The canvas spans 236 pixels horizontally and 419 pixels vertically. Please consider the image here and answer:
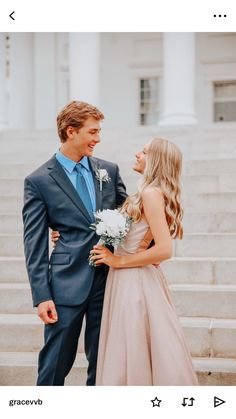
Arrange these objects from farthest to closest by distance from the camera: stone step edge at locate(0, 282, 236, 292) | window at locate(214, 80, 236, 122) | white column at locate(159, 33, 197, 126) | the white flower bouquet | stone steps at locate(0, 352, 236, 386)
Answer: window at locate(214, 80, 236, 122)
white column at locate(159, 33, 197, 126)
stone step edge at locate(0, 282, 236, 292)
stone steps at locate(0, 352, 236, 386)
the white flower bouquet

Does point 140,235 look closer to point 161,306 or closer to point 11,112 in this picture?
point 161,306

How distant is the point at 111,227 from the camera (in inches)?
105

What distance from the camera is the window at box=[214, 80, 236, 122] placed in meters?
14.1

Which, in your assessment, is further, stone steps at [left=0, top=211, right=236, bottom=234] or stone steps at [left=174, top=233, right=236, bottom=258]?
stone steps at [left=0, top=211, right=236, bottom=234]

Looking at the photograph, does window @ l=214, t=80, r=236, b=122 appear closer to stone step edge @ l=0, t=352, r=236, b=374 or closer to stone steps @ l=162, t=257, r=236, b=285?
stone steps @ l=162, t=257, r=236, b=285

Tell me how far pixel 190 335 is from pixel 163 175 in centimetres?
164

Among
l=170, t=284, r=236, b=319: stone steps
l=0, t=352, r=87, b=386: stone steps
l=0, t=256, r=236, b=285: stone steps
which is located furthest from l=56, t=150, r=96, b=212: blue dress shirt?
l=0, t=256, r=236, b=285: stone steps

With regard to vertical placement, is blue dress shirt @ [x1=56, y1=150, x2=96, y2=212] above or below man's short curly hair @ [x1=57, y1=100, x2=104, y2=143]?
below

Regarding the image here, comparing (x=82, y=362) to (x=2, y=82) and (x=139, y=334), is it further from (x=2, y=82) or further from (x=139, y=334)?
(x=2, y=82)

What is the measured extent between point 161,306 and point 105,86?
11910 millimetres
